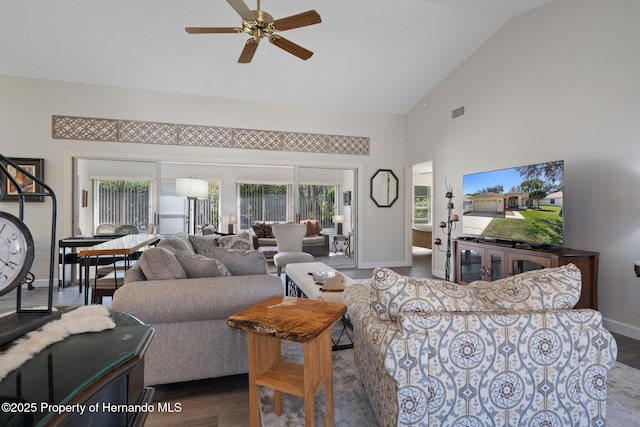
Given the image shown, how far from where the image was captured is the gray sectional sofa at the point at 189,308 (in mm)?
1898

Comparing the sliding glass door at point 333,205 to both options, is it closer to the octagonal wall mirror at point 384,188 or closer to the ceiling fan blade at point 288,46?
the octagonal wall mirror at point 384,188

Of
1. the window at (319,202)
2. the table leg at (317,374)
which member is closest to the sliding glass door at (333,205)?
the window at (319,202)

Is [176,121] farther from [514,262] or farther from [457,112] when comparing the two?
[514,262]

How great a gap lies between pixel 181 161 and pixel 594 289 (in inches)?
216

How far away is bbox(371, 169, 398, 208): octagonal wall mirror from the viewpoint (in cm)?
599

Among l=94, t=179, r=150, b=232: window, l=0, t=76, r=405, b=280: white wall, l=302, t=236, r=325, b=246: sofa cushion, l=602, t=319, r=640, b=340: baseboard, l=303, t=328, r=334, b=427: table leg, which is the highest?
l=0, t=76, r=405, b=280: white wall

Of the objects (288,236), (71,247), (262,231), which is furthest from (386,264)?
(71,247)

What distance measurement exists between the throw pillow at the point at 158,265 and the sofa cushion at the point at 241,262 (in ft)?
1.07

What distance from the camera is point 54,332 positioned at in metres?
0.76

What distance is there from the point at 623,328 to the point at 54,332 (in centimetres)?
416

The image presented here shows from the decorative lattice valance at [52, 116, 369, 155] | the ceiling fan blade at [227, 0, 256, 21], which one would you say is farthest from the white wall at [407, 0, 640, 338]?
the ceiling fan blade at [227, 0, 256, 21]

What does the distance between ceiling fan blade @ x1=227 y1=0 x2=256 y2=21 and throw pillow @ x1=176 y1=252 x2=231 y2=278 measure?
1.88 meters

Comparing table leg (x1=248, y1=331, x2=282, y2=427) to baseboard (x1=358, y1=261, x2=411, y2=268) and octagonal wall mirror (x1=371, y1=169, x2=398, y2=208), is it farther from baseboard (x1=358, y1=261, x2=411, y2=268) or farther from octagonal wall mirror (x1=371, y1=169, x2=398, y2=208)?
octagonal wall mirror (x1=371, y1=169, x2=398, y2=208)

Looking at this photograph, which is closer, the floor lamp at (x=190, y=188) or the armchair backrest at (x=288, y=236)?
the armchair backrest at (x=288, y=236)
